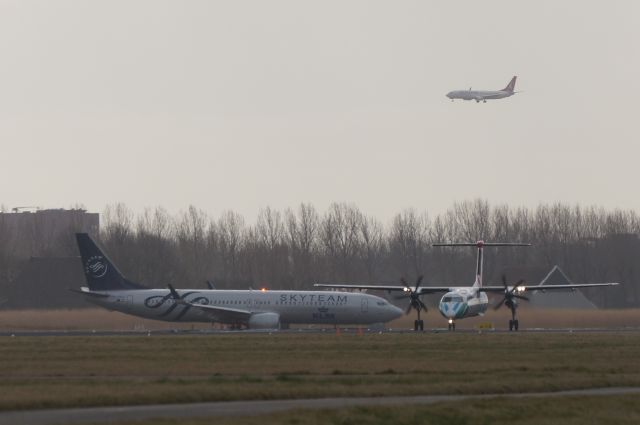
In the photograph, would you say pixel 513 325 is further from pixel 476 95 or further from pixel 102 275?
pixel 476 95

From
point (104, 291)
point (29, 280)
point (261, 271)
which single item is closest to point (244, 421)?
point (104, 291)

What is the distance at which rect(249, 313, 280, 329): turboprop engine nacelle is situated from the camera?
66938mm

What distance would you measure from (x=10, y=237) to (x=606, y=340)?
277 ft

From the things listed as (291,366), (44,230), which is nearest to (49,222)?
(44,230)

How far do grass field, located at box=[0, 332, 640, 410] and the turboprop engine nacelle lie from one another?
9.67 meters

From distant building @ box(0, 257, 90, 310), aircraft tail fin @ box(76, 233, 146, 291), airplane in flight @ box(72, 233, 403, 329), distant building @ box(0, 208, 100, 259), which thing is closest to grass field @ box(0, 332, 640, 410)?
airplane in flight @ box(72, 233, 403, 329)

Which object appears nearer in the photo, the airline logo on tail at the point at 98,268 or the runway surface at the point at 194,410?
the runway surface at the point at 194,410

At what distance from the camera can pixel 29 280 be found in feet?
295

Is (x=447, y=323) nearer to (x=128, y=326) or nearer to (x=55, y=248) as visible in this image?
(x=128, y=326)

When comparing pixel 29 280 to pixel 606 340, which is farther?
pixel 29 280

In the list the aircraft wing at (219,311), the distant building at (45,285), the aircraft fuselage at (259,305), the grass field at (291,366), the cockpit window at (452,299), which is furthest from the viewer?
the distant building at (45,285)

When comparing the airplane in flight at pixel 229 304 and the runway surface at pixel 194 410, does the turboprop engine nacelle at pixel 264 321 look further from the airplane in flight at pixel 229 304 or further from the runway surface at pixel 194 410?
the runway surface at pixel 194 410

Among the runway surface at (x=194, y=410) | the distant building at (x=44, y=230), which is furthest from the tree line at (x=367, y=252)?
the runway surface at (x=194, y=410)

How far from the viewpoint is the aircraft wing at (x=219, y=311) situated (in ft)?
220
